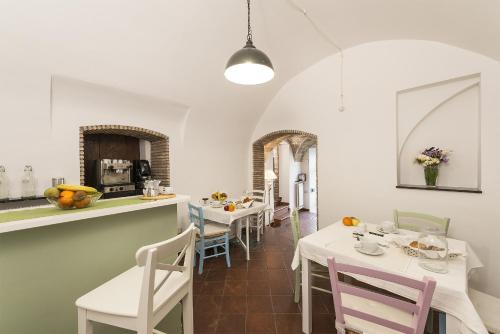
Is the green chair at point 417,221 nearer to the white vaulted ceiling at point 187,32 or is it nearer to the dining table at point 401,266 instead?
the dining table at point 401,266

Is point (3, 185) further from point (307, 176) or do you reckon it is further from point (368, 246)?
point (307, 176)

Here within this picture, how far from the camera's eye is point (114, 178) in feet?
10.2

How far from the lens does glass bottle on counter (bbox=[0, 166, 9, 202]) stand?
2070 mm

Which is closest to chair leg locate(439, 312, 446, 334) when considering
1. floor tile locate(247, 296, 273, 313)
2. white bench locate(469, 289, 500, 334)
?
white bench locate(469, 289, 500, 334)

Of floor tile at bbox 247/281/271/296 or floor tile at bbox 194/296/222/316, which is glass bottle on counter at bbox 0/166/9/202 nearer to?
floor tile at bbox 194/296/222/316

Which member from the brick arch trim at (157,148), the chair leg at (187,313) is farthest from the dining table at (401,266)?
the brick arch trim at (157,148)

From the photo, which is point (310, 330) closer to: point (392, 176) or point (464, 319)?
point (464, 319)

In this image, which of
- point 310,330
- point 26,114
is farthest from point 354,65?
point 26,114

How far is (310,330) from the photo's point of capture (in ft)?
6.22

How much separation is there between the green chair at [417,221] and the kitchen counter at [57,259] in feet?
8.01

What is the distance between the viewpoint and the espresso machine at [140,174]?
3.35 meters

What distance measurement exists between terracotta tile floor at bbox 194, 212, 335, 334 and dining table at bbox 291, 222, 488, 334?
30cm

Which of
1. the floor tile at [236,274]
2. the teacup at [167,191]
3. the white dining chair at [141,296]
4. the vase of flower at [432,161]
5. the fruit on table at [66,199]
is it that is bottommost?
the floor tile at [236,274]

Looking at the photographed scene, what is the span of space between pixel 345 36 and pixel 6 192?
421 cm
